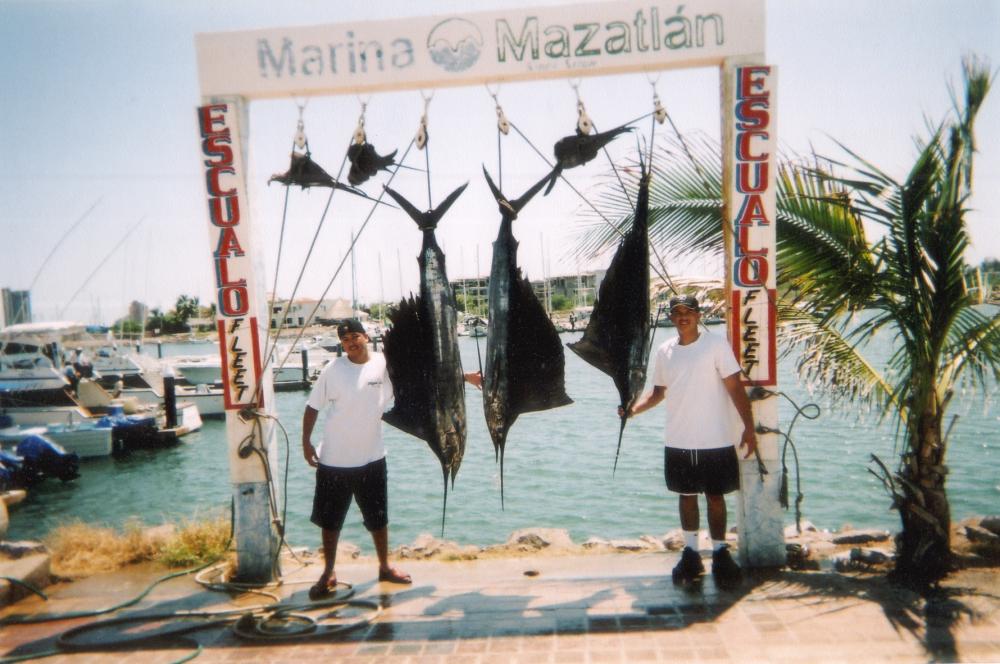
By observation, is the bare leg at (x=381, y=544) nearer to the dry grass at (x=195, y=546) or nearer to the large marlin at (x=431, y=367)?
the large marlin at (x=431, y=367)

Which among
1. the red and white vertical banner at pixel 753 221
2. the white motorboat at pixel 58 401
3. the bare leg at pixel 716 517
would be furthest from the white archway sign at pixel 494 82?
the white motorboat at pixel 58 401

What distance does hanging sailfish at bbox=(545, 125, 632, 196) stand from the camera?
3270mm

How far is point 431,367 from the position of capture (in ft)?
11.6

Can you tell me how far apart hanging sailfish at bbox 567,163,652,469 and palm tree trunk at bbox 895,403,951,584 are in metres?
1.46

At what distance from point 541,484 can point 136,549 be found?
911 cm

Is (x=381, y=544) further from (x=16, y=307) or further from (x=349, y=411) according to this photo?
(x=16, y=307)

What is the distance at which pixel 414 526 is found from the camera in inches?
420

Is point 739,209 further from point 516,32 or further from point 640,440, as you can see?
point 640,440

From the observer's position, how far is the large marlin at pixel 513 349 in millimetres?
3451

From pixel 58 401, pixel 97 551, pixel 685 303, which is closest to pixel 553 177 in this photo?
pixel 685 303

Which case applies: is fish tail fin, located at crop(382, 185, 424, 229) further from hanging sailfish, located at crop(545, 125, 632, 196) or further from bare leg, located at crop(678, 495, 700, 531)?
bare leg, located at crop(678, 495, 700, 531)

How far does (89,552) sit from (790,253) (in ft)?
16.5

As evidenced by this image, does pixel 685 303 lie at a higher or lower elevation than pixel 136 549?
higher

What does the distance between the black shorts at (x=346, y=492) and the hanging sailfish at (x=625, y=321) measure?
1.27m
